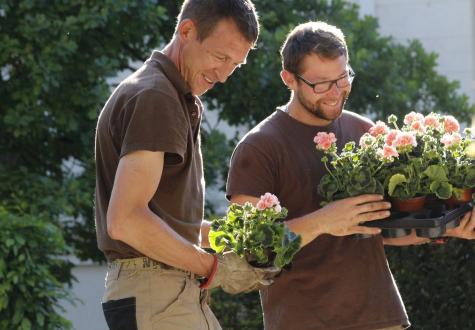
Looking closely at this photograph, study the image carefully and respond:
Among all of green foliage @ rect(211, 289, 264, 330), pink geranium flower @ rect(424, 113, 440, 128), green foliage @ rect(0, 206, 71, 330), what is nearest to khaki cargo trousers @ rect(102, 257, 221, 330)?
pink geranium flower @ rect(424, 113, 440, 128)

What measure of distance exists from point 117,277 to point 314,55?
125 centimetres

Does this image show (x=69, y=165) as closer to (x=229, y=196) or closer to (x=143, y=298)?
(x=229, y=196)

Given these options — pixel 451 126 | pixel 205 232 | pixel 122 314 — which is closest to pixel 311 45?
pixel 451 126

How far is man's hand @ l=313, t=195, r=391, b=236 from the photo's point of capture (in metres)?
3.53

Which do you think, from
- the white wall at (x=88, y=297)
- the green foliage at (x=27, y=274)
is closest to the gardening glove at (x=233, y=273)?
the green foliage at (x=27, y=274)

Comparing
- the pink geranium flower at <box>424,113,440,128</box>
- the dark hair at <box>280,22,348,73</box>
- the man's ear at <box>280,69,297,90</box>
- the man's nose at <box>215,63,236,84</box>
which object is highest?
the dark hair at <box>280,22,348,73</box>

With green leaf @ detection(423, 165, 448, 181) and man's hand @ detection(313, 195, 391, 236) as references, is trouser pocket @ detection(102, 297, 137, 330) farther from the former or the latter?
green leaf @ detection(423, 165, 448, 181)

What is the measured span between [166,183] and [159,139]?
20 cm

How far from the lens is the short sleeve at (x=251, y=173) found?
371 cm

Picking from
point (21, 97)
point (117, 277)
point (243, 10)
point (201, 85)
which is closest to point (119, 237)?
point (117, 277)

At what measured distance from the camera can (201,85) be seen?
10.5ft

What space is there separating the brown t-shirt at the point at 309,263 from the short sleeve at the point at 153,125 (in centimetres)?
79

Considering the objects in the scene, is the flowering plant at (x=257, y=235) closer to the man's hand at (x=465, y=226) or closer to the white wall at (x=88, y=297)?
the man's hand at (x=465, y=226)

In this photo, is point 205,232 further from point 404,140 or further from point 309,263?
point 404,140
